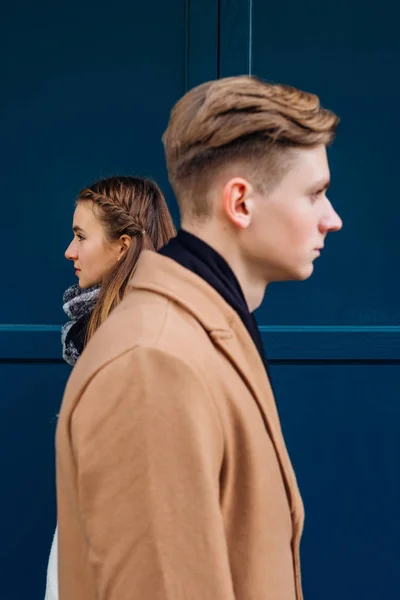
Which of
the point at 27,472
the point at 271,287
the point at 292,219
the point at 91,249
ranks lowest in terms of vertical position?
the point at 27,472

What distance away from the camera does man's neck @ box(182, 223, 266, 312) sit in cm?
136

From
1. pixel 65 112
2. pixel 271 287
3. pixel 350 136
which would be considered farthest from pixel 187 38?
pixel 271 287

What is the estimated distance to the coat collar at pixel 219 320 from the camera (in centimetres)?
126

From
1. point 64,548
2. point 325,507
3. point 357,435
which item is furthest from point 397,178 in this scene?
point 64,548

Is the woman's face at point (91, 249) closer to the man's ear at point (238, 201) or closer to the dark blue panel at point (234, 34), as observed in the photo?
the dark blue panel at point (234, 34)

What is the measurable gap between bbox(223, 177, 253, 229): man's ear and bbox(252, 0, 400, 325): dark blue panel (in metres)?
1.76

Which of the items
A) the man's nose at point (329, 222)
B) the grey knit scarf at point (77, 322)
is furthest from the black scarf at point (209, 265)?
the grey knit scarf at point (77, 322)

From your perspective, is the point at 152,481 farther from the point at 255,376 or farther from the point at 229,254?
the point at 229,254

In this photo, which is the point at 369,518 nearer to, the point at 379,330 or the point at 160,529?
the point at 379,330

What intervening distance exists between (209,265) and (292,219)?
0.48 feet

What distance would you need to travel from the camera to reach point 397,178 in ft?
10.2

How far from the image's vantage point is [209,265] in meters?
1.34

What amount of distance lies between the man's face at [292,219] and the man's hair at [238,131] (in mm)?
22

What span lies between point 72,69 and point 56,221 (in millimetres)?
516
